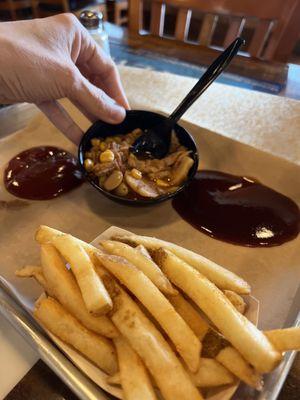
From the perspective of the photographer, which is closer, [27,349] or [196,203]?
[27,349]

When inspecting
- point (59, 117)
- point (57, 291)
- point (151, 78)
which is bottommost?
point (151, 78)

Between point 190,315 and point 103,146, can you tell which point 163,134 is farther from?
point 190,315

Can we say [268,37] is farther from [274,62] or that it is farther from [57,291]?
[57,291]

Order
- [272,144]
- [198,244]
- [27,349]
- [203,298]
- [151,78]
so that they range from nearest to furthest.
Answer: [203,298], [27,349], [198,244], [272,144], [151,78]

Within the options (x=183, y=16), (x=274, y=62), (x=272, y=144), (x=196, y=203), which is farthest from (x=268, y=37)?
(x=196, y=203)

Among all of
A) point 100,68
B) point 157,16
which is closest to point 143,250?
point 100,68

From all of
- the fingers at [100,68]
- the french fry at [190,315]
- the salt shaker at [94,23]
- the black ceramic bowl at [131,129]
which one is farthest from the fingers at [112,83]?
the french fry at [190,315]

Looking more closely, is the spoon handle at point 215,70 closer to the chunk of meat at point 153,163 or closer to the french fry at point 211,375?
the chunk of meat at point 153,163
